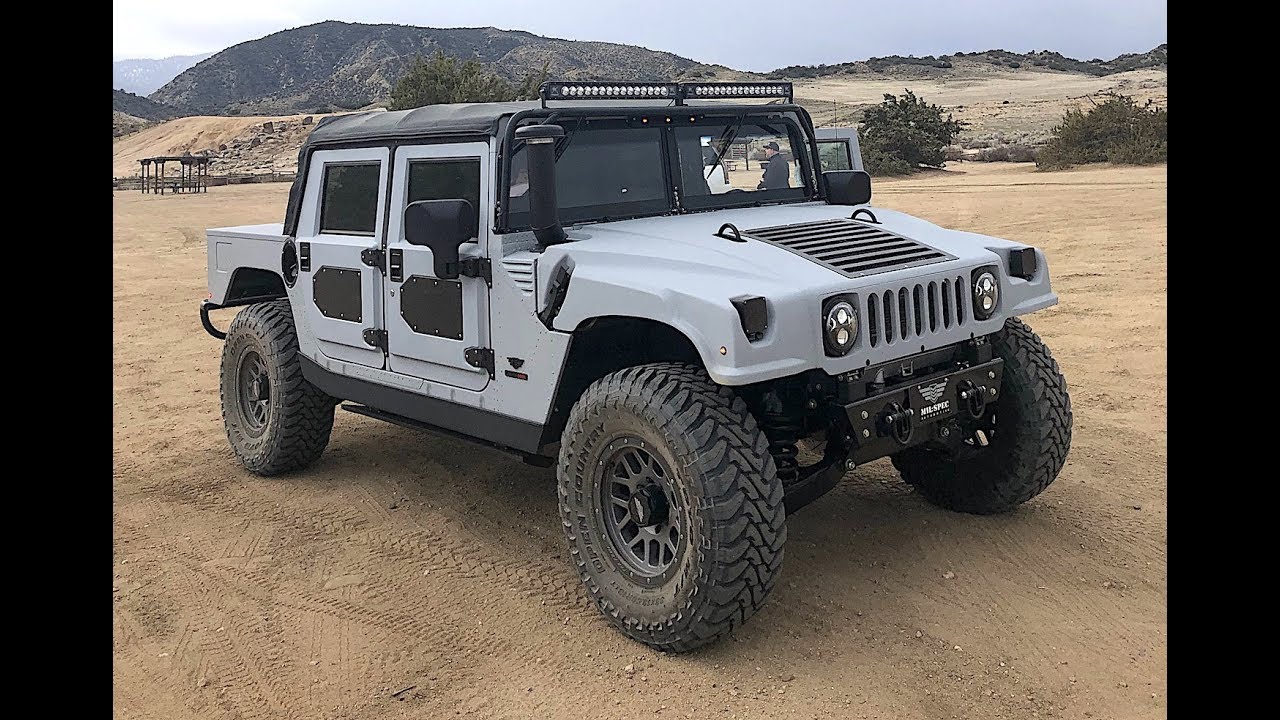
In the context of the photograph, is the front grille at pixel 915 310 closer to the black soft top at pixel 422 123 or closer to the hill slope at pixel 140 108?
the black soft top at pixel 422 123

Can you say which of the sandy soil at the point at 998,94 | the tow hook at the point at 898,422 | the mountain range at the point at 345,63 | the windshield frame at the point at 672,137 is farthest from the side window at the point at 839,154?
the mountain range at the point at 345,63

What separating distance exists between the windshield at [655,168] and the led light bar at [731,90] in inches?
4.0

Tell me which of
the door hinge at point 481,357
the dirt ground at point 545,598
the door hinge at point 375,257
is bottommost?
the dirt ground at point 545,598

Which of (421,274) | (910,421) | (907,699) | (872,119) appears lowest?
(907,699)

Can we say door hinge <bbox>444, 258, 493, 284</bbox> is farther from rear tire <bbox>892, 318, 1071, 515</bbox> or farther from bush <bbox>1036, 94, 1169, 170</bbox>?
bush <bbox>1036, 94, 1169, 170</bbox>

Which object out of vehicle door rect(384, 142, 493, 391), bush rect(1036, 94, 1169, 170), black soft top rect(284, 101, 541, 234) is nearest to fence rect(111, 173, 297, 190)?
bush rect(1036, 94, 1169, 170)

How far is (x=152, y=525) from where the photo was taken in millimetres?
5695

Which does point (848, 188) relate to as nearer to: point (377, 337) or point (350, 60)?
point (377, 337)

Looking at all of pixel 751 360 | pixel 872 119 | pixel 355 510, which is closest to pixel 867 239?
pixel 751 360

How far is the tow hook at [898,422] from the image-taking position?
4117 millimetres

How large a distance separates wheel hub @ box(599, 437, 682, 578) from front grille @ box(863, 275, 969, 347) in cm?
94

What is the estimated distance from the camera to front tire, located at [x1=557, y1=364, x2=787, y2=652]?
151 inches
